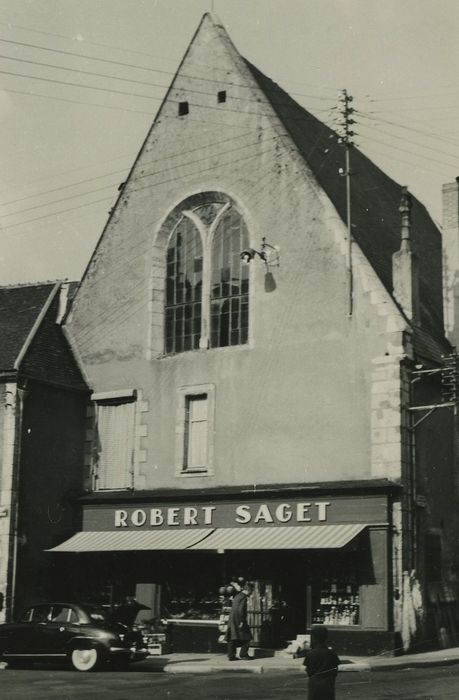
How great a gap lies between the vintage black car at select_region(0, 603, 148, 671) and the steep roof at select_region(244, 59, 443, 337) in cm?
1097

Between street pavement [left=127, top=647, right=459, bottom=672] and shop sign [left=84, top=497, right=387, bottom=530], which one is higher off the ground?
shop sign [left=84, top=497, right=387, bottom=530]

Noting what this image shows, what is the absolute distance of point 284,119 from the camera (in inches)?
1207

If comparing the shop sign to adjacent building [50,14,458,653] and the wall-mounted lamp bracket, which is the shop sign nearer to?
adjacent building [50,14,458,653]

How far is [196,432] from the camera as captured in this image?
29906 mm

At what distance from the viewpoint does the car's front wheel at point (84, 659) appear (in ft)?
74.2

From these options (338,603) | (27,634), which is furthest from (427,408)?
(27,634)

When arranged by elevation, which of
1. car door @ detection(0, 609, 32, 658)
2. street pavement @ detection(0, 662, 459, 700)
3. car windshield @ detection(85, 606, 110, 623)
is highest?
car windshield @ detection(85, 606, 110, 623)

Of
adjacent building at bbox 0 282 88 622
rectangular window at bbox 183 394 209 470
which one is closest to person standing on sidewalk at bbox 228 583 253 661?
rectangular window at bbox 183 394 209 470

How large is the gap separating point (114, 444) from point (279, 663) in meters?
9.34

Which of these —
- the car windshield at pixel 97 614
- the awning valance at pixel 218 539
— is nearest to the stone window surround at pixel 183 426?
the awning valance at pixel 218 539

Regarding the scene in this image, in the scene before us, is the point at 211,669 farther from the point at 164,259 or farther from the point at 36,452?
the point at 164,259

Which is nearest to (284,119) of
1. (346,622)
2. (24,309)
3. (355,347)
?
(355,347)

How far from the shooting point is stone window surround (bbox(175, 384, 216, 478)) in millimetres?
29344

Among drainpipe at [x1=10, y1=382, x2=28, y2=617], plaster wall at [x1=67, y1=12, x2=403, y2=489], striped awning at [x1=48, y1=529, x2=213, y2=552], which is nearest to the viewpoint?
plaster wall at [x1=67, y1=12, x2=403, y2=489]
